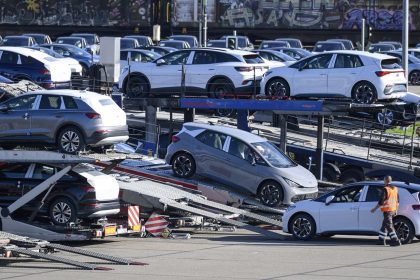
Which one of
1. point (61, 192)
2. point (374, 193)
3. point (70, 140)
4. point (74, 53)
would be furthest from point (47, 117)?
point (74, 53)

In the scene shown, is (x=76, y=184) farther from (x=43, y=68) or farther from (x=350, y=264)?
(x=43, y=68)

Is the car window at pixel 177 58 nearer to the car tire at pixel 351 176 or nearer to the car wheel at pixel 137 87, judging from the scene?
the car wheel at pixel 137 87

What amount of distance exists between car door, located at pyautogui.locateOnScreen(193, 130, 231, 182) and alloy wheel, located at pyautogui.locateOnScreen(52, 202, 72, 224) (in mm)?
5149

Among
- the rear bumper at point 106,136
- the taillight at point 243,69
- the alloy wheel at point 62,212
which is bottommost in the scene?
the alloy wheel at point 62,212

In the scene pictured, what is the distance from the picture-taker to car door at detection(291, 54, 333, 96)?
3041 cm

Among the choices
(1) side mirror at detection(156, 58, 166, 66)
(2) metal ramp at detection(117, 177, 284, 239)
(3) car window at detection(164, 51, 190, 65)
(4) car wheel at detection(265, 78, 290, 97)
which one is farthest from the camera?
(1) side mirror at detection(156, 58, 166, 66)

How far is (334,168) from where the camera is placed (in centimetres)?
3155

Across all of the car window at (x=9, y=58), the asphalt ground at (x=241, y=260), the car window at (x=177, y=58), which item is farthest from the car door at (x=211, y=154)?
the car window at (x=9, y=58)

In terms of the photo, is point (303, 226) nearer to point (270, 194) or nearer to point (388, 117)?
point (270, 194)

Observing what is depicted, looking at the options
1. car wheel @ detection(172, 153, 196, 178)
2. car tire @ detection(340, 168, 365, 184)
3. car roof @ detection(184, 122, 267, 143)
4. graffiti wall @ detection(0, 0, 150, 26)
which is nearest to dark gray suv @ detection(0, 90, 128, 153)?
car wheel @ detection(172, 153, 196, 178)

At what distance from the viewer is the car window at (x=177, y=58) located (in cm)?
3297

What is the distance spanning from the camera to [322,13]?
215 feet

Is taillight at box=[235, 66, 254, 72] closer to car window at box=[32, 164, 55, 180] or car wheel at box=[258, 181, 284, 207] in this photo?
car wheel at box=[258, 181, 284, 207]

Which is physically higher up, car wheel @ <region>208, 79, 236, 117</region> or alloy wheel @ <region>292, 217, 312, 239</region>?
car wheel @ <region>208, 79, 236, 117</region>
